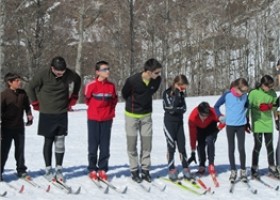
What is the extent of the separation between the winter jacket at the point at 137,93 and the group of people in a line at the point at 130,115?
1 centimetres

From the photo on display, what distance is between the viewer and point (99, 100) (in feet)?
25.6

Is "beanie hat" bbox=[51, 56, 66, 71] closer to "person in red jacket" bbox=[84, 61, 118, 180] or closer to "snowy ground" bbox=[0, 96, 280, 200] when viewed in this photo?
"person in red jacket" bbox=[84, 61, 118, 180]

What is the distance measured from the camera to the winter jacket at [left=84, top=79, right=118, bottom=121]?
7.79 meters

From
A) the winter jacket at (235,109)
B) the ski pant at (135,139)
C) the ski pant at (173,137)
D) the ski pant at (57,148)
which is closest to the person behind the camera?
the ski pant at (57,148)

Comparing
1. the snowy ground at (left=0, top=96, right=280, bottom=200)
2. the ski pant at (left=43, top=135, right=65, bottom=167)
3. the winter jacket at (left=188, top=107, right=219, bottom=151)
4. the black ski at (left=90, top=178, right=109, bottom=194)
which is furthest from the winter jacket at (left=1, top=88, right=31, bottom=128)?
the winter jacket at (left=188, top=107, right=219, bottom=151)

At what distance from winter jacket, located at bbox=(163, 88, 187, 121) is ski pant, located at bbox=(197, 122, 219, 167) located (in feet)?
2.20

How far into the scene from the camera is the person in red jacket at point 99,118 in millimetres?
7797

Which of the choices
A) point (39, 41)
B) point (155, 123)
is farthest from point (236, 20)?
point (155, 123)

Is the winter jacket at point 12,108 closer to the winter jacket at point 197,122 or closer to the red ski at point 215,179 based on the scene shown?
the winter jacket at point 197,122

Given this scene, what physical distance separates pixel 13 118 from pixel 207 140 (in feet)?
10.1

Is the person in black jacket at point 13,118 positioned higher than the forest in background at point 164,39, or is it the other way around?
the forest in background at point 164,39

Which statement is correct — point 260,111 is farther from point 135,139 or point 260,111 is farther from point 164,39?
point 164,39

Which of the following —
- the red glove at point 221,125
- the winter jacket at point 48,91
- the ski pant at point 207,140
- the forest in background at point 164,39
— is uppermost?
the forest in background at point 164,39

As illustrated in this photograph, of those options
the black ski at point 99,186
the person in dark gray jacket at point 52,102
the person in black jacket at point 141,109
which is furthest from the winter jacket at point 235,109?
the person in dark gray jacket at point 52,102
